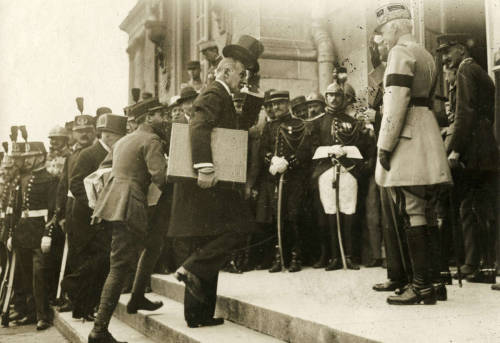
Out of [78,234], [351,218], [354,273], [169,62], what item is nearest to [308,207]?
[351,218]

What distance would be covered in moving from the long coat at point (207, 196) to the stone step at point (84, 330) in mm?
1465

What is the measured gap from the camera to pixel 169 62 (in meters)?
17.9

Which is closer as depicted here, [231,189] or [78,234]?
[231,189]

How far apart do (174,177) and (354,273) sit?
9.14ft

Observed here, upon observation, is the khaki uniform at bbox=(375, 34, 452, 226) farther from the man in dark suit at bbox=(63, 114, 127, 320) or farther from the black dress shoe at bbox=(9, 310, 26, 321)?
the black dress shoe at bbox=(9, 310, 26, 321)

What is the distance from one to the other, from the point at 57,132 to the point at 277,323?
6.17 meters

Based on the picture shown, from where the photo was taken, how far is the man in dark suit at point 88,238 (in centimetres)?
670

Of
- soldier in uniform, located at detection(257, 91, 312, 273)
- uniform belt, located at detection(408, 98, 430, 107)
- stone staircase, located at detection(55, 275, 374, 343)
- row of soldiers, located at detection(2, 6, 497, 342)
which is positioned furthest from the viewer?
soldier in uniform, located at detection(257, 91, 312, 273)

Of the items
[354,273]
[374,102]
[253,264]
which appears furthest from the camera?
[253,264]

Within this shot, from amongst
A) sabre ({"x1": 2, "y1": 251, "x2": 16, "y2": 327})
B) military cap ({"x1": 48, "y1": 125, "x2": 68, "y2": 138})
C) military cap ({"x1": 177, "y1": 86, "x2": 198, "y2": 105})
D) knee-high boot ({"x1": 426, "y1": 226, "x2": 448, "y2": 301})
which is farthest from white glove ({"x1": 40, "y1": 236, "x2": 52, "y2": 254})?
knee-high boot ({"x1": 426, "y1": 226, "x2": 448, "y2": 301})

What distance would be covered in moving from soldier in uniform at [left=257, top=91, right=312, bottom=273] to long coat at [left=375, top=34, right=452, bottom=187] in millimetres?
3192

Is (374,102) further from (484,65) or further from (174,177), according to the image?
(484,65)

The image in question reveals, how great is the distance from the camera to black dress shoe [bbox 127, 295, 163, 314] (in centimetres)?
584

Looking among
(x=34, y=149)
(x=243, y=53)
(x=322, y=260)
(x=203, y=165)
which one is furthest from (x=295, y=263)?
(x=34, y=149)
